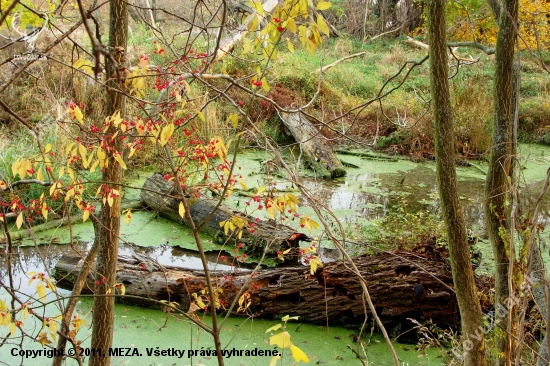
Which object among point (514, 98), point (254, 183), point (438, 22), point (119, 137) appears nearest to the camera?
point (119, 137)

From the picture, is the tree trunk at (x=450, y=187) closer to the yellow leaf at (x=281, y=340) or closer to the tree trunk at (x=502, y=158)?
the tree trunk at (x=502, y=158)

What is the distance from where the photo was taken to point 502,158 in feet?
8.49

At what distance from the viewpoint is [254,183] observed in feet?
21.1

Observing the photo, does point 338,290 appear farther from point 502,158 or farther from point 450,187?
point 502,158

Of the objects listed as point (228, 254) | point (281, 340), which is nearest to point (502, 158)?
point (281, 340)

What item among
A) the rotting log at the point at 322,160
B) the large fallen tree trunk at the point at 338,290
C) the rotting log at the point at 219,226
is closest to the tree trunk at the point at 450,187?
the large fallen tree trunk at the point at 338,290

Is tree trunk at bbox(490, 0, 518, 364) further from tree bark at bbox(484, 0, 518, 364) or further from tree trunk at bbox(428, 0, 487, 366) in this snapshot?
tree trunk at bbox(428, 0, 487, 366)

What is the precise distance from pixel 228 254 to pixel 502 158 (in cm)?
258

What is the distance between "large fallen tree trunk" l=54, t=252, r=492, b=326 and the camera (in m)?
3.35

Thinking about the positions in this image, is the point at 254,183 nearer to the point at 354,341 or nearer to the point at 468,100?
the point at 354,341

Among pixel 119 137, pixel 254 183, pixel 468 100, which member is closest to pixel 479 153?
pixel 468 100

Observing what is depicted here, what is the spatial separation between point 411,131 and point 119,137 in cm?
718

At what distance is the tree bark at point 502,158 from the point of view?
8.04ft

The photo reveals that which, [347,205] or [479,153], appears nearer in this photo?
[347,205]
